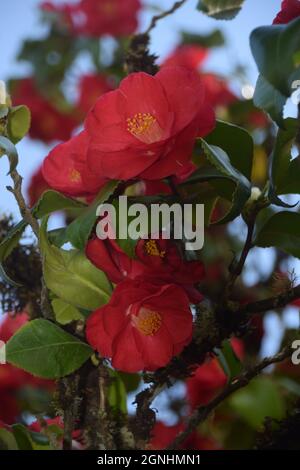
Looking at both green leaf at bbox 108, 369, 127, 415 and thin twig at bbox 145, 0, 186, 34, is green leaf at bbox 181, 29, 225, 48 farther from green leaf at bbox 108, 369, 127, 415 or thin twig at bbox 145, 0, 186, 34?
green leaf at bbox 108, 369, 127, 415

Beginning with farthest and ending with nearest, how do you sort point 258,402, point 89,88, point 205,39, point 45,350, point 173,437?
point 205,39
point 89,88
point 258,402
point 173,437
point 45,350

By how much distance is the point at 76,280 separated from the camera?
2.55ft

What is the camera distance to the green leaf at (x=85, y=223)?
2.32 feet

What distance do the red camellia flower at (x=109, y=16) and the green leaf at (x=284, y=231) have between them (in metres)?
1.43

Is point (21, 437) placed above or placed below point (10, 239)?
below

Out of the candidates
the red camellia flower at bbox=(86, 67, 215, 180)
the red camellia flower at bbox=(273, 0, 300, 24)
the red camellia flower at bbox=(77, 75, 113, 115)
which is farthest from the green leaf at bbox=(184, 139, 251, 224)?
the red camellia flower at bbox=(77, 75, 113, 115)

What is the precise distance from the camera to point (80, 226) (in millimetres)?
716

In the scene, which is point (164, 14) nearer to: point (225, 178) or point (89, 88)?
point (225, 178)

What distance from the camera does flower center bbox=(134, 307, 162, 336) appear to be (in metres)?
0.74

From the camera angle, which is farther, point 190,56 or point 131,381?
point 190,56

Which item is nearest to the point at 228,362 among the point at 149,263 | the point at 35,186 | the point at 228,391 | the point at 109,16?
the point at 228,391

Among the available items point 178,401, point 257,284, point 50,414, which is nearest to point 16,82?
point 257,284

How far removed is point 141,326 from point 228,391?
0.12m

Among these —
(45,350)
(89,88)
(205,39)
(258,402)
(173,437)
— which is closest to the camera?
(45,350)
